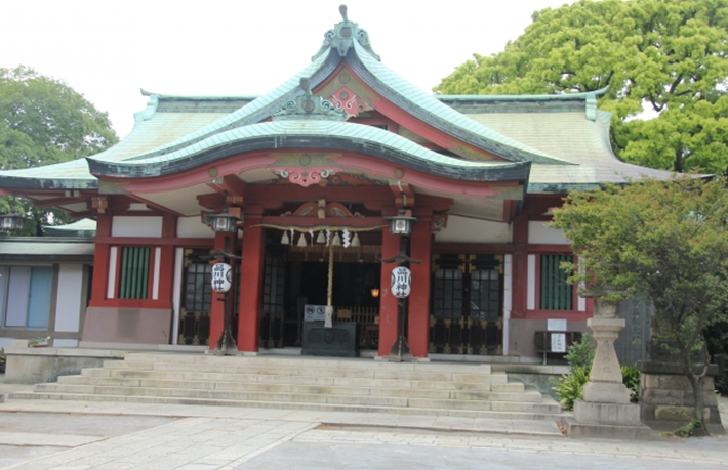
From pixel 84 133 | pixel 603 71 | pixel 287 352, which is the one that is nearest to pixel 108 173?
pixel 287 352

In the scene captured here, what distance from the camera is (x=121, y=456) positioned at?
28.5ft

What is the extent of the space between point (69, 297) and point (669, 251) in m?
15.4

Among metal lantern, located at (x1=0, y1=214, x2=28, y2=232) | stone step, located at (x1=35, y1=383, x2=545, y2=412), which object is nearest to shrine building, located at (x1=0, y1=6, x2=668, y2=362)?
metal lantern, located at (x1=0, y1=214, x2=28, y2=232)

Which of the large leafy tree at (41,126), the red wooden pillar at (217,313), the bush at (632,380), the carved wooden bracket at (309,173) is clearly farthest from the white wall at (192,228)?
the large leafy tree at (41,126)

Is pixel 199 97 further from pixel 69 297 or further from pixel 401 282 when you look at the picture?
pixel 401 282

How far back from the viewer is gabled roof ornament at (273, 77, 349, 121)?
15719mm

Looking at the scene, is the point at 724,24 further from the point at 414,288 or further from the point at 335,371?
the point at 335,371

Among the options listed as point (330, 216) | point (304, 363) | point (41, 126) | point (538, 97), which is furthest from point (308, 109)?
point (41, 126)

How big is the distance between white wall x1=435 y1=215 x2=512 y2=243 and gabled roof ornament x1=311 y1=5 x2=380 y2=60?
4658 mm

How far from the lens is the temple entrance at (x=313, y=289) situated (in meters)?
18.6

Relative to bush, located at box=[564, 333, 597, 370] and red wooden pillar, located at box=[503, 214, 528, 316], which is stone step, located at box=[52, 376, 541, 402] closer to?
bush, located at box=[564, 333, 597, 370]

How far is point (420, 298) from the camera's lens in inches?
637

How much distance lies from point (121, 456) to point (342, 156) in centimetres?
771

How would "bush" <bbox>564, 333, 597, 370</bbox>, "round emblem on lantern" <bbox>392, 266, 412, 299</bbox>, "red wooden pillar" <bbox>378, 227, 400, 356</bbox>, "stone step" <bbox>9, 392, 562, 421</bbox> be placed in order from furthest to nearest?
"red wooden pillar" <bbox>378, 227, 400, 356</bbox>
"round emblem on lantern" <bbox>392, 266, 412, 299</bbox>
"bush" <bbox>564, 333, 597, 370</bbox>
"stone step" <bbox>9, 392, 562, 421</bbox>
